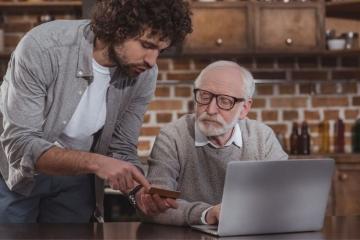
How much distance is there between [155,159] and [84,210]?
35 centimetres

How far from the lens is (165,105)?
4656 mm

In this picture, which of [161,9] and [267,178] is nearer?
[267,178]

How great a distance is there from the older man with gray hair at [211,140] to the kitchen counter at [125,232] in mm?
262

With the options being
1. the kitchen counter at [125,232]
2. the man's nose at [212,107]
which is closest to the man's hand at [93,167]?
the kitchen counter at [125,232]

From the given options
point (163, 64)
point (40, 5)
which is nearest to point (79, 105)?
point (40, 5)

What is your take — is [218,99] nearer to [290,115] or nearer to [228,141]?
[228,141]

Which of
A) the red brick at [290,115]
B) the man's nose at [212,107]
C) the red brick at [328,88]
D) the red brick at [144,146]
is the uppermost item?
the man's nose at [212,107]

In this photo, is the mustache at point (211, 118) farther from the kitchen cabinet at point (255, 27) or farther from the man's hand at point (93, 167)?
the kitchen cabinet at point (255, 27)

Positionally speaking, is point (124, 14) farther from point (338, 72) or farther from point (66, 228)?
point (338, 72)

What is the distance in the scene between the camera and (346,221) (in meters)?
2.29

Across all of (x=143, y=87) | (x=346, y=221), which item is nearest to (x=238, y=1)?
(x=143, y=87)

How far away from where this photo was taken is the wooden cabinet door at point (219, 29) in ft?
14.6

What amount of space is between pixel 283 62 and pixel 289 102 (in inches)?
10.0

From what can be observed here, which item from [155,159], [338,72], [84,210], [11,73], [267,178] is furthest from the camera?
[338,72]
